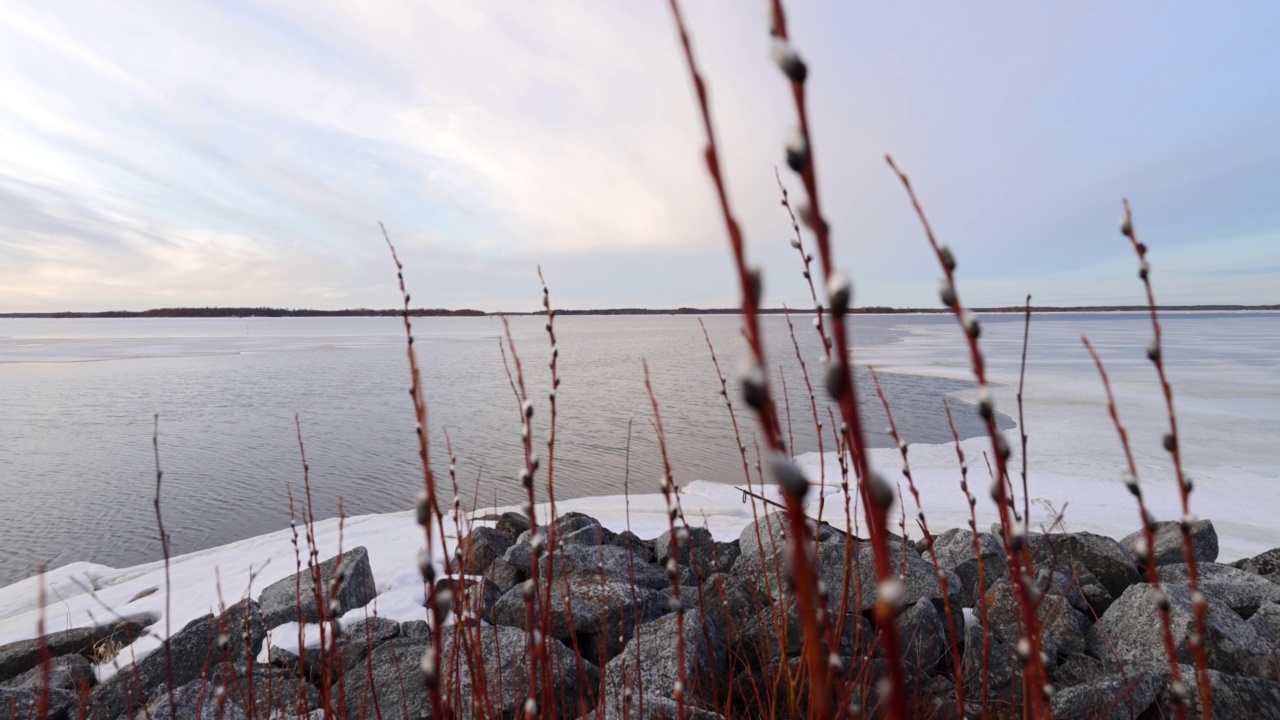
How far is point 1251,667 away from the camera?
3.37m

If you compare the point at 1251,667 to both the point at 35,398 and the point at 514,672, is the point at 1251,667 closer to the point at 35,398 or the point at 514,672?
the point at 514,672

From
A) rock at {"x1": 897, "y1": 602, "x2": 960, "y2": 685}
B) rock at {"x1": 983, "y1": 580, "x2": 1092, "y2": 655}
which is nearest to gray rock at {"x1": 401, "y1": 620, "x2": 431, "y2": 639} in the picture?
rock at {"x1": 897, "y1": 602, "x2": 960, "y2": 685}

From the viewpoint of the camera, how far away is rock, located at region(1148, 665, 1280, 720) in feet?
8.99

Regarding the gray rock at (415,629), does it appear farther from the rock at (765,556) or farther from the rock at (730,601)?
the rock at (765,556)

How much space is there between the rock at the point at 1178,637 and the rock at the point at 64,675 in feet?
19.8

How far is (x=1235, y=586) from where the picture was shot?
170 inches

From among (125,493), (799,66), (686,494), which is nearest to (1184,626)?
(799,66)

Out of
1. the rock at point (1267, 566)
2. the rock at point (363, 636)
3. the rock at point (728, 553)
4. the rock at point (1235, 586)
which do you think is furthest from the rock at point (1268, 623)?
the rock at point (363, 636)

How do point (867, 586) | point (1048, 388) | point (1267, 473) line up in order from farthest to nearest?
point (1048, 388)
point (1267, 473)
point (867, 586)

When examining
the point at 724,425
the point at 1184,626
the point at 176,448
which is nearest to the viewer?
the point at 1184,626

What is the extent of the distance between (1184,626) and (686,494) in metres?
5.83

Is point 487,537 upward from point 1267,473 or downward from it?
upward

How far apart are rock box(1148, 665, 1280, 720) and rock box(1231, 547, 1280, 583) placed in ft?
8.72

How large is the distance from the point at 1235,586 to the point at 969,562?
64.4 inches
